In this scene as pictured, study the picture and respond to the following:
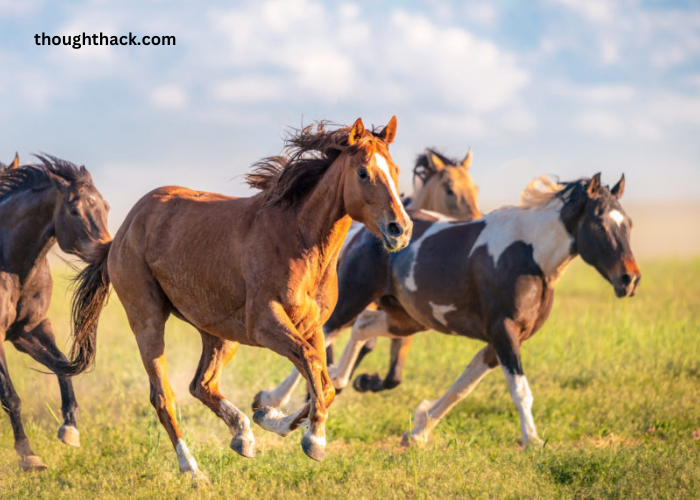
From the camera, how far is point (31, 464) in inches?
225

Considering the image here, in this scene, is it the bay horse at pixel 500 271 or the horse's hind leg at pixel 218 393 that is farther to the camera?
the bay horse at pixel 500 271

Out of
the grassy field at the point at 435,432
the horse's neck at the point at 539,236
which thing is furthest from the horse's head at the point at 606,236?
the grassy field at the point at 435,432

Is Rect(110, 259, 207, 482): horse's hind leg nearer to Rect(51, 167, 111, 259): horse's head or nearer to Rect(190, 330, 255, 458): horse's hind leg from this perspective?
Rect(190, 330, 255, 458): horse's hind leg

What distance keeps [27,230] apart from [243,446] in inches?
116

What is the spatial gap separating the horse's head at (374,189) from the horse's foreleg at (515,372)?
2.49m

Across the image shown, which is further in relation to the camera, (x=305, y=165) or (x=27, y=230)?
(x=27, y=230)

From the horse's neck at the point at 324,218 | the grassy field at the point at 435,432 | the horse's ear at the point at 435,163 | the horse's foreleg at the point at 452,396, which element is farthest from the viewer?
the horse's ear at the point at 435,163

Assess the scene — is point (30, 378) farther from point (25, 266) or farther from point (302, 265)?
point (302, 265)

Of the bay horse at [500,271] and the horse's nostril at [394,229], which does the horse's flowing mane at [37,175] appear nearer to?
the bay horse at [500,271]

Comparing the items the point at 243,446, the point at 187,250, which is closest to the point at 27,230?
the point at 187,250

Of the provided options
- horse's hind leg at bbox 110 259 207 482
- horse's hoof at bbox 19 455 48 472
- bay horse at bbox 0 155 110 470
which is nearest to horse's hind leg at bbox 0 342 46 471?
horse's hoof at bbox 19 455 48 472

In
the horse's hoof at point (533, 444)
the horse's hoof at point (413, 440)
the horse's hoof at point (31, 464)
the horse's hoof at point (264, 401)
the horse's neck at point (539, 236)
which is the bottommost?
the horse's hoof at point (413, 440)

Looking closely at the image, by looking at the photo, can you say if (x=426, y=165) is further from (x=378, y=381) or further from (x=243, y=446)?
(x=243, y=446)

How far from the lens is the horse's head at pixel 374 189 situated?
14.0 feet
